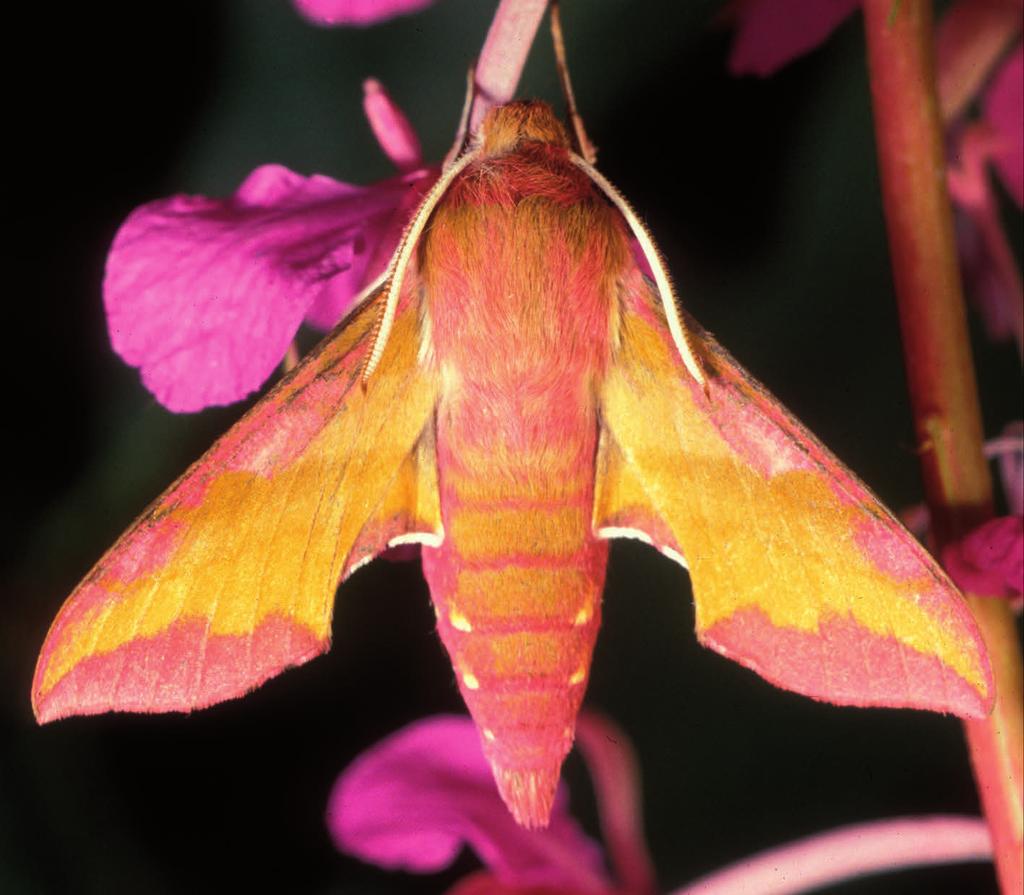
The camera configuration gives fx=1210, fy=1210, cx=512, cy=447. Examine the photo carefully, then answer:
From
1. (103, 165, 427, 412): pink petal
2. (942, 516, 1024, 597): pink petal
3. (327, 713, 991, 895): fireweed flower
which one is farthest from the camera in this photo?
(327, 713, 991, 895): fireweed flower

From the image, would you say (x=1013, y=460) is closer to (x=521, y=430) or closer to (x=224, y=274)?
(x=521, y=430)

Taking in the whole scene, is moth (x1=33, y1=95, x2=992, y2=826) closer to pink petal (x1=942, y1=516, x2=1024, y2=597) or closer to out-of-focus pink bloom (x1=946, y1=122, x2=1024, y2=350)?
pink petal (x1=942, y1=516, x2=1024, y2=597)

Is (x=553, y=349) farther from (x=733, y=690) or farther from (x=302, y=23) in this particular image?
(x=733, y=690)

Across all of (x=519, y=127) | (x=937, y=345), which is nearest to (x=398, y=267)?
(x=519, y=127)

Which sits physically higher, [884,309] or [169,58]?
[169,58]

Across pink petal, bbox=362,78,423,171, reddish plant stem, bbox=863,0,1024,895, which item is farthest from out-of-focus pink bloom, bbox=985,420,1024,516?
pink petal, bbox=362,78,423,171

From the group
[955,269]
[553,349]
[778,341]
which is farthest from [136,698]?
[778,341]
